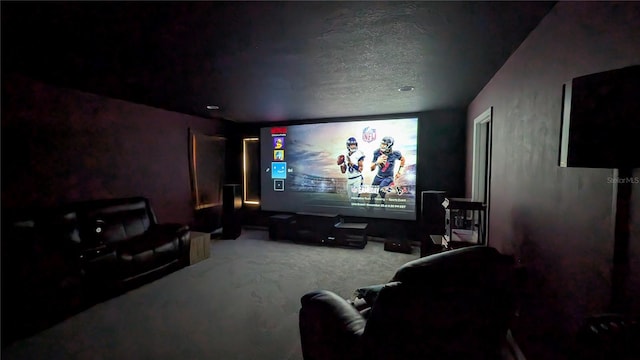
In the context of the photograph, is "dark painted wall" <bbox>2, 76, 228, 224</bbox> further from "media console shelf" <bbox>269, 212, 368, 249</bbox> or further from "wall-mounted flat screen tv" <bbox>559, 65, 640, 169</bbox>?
"wall-mounted flat screen tv" <bbox>559, 65, 640, 169</bbox>

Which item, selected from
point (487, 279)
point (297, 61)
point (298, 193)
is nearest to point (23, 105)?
point (297, 61)

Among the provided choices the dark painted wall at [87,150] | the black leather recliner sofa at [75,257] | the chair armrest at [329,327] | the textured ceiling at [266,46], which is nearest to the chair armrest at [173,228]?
the black leather recliner sofa at [75,257]

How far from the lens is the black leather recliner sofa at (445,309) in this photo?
1112 millimetres

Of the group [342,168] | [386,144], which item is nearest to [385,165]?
[386,144]

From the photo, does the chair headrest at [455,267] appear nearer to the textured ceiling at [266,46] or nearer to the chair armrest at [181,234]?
the textured ceiling at [266,46]

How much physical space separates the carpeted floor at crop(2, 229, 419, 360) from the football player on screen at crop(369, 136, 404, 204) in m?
1.36

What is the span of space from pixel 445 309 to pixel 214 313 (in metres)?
2.32

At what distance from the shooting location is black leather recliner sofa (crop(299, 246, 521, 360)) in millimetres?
1112

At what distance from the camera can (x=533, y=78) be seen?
1913 millimetres

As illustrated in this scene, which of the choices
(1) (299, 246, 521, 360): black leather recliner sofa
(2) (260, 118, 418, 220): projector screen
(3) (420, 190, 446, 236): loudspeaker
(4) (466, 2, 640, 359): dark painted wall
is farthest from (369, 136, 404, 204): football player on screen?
(1) (299, 246, 521, 360): black leather recliner sofa

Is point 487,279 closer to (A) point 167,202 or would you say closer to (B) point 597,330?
(B) point 597,330

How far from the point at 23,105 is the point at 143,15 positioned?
248 centimetres

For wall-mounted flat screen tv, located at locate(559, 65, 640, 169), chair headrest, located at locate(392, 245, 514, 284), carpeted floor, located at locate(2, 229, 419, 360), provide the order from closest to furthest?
wall-mounted flat screen tv, located at locate(559, 65, 640, 169) < chair headrest, located at locate(392, 245, 514, 284) < carpeted floor, located at locate(2, 229, 419, 360)

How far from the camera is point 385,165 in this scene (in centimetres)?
520
